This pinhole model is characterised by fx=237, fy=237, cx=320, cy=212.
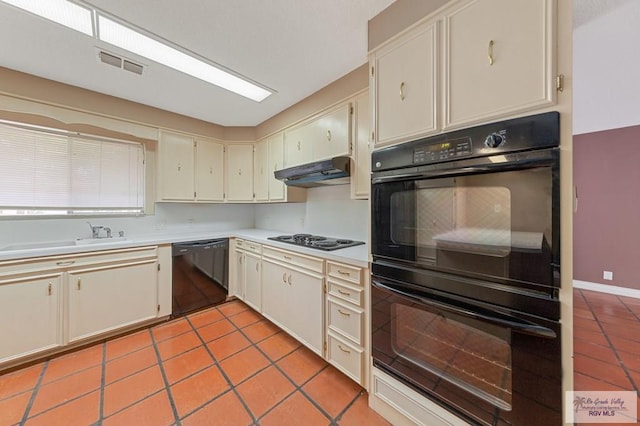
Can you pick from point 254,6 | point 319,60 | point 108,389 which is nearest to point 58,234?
point 108,389

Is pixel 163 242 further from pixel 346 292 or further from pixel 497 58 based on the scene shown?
pixel 497 58

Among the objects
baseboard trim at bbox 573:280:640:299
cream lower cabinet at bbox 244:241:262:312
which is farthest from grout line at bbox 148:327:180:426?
baseboard trim at bbox 573:280:640:299

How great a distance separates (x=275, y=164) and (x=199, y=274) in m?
1.67

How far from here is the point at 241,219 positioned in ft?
13.2

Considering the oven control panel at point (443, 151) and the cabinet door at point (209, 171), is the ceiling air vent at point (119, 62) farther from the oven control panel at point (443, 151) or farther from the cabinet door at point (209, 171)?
the oven control panel at point (443, 151)

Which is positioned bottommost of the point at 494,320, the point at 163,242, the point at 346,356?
the point at 346,356

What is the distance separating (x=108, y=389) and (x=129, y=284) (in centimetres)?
100

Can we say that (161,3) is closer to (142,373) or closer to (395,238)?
(395,238)

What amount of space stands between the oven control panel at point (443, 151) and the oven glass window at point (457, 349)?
0.79 meters

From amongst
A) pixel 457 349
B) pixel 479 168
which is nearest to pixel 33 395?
pixel 457 349

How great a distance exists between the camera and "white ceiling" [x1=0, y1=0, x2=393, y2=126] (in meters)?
1.49

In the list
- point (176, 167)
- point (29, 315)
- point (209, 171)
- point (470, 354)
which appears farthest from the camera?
point (209, 171)

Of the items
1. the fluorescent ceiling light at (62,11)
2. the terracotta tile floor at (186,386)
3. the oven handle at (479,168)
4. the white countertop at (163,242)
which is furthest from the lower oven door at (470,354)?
the fluorescent ceiling light at (62,11)

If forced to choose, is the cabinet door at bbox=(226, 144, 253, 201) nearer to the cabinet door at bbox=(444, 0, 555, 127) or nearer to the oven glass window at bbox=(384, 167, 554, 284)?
the oven glass window at bbox=(384, 167, 554, 284)
